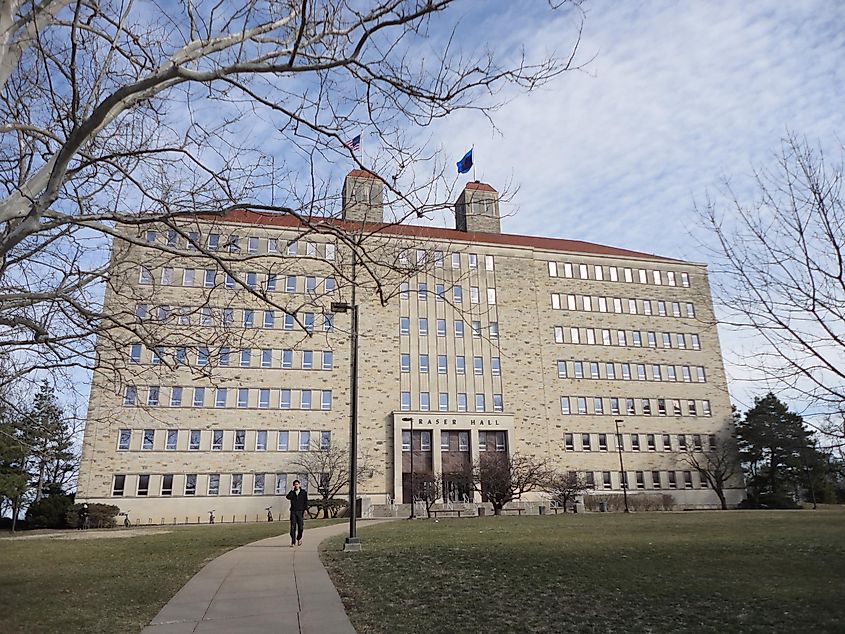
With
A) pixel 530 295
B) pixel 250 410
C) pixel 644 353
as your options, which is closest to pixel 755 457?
pixel 644 353

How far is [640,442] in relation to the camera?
62875 mm

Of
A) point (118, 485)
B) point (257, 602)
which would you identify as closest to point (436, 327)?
point (118, 485)

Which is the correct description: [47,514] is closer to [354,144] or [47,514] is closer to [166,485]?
[166,485]

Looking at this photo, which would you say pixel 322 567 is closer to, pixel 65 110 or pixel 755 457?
pixel 65 110

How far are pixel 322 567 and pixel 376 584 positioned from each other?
2.94 m

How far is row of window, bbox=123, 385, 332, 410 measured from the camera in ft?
173

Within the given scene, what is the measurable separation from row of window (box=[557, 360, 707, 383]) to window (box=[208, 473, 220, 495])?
32618 mm

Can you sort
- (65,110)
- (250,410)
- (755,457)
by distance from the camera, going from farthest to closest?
(755,457) → (250,410) → (65,110)

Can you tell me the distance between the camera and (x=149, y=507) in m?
49.8

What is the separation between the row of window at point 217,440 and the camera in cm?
5128

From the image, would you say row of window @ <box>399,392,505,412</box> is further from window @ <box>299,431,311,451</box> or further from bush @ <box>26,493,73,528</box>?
bush @ <box>26,493,73,528</box>

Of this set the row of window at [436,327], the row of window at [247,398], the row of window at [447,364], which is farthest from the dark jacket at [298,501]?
the row of window at [436,327]

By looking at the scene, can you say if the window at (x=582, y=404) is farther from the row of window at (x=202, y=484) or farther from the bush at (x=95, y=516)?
the bush at (x=95, y=516)

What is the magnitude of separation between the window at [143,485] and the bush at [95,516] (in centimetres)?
538
